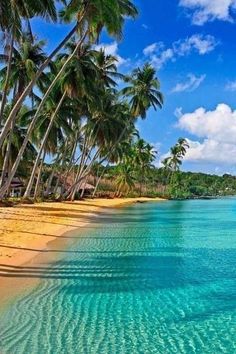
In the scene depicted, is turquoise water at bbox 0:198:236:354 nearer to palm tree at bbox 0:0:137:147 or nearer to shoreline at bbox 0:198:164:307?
shoreline at bbox 0:198:164:307

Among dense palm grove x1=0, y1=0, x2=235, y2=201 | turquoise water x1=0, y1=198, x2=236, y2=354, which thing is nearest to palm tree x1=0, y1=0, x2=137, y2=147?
dense palm grove x1=0, y1=0, x2=235, y2=201

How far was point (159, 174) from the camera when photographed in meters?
112

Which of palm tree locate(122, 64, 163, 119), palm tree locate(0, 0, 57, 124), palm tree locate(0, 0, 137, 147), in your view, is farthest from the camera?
palm tree locate(122, 64, 163, 119)

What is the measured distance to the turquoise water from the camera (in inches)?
293

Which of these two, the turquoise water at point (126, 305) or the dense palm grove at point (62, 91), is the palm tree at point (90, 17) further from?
the turquoise water at point (126, 305)

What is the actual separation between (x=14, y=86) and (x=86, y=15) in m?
10.2

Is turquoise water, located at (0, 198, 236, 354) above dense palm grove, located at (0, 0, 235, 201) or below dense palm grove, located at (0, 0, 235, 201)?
below

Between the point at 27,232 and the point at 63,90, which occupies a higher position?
the point at 63,90

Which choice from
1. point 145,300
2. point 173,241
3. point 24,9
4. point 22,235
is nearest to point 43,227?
point 22,235

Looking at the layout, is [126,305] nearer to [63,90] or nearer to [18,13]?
[18,13]

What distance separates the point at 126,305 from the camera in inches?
383

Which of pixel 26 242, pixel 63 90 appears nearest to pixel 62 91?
pixel 63 90

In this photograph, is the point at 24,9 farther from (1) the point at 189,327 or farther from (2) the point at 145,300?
(1) the point at 189,327

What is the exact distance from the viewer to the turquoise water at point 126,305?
24.4 feet
